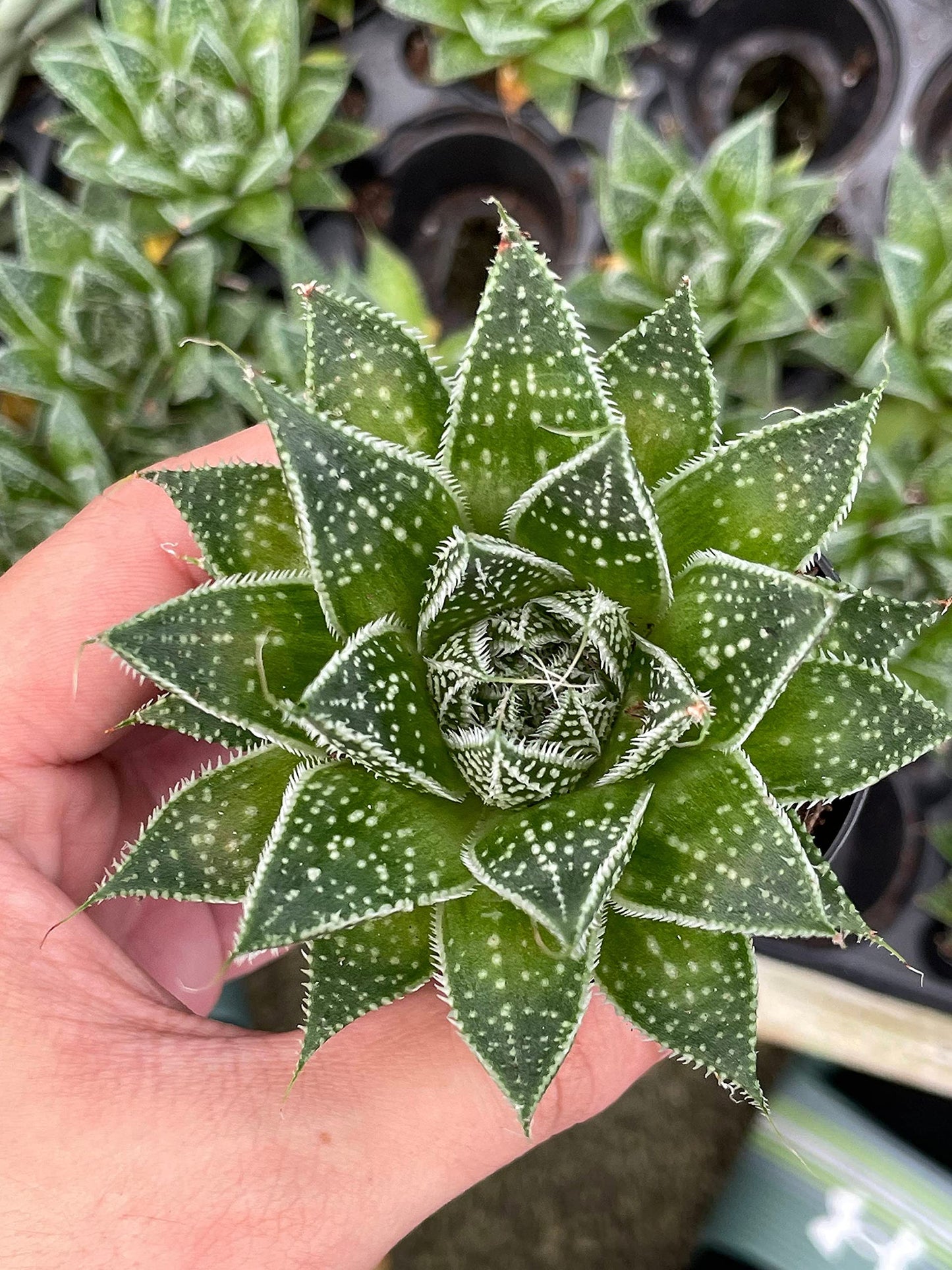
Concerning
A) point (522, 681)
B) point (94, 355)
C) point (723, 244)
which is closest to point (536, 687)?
point (522, 681)

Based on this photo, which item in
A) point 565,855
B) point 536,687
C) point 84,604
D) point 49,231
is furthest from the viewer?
point 49,231

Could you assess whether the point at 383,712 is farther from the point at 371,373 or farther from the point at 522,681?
the point at 371,373

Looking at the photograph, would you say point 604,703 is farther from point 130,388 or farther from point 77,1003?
point 130,388

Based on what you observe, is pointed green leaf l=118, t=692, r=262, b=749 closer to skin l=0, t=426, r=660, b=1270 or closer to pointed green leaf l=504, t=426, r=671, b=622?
skin l=0, t=426, r=660, b=1270

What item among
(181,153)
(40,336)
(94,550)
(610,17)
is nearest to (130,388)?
(40,336)

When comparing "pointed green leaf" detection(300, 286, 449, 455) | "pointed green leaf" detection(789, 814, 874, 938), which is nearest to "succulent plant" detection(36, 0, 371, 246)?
"pointed green leaf" detection(300, 286, 449, 455)

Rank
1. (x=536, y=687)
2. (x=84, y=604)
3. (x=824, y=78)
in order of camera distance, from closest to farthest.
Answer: (x=536, y=687) → (x=84, y=604) → (x=824, y=78)

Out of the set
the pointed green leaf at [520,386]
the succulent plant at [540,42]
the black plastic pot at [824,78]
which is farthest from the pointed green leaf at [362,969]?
the black plastic pot at [824,78]
